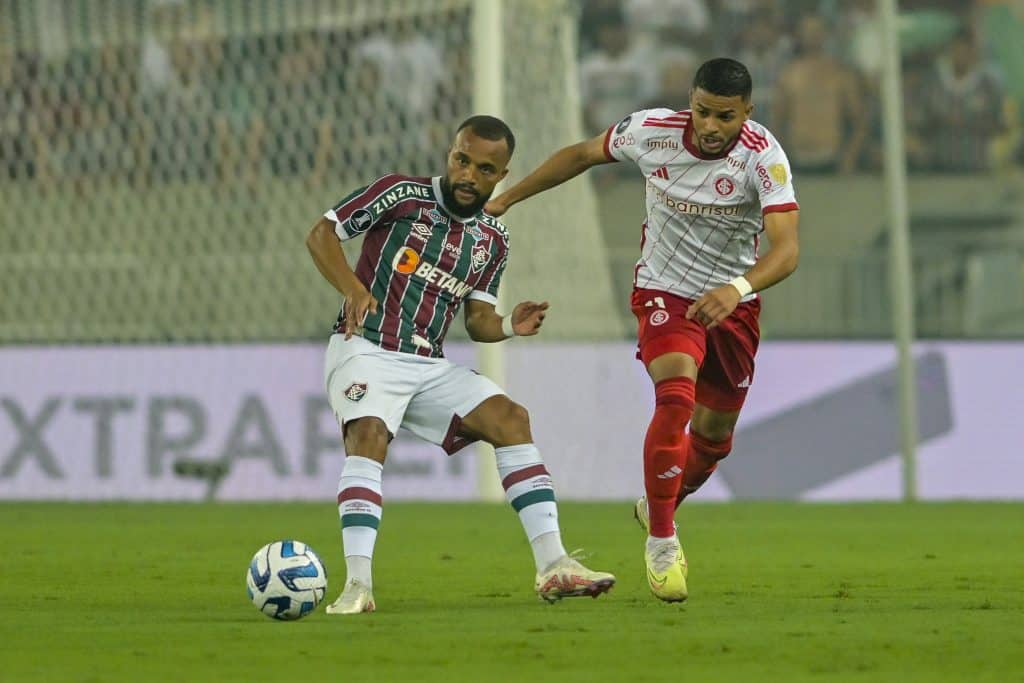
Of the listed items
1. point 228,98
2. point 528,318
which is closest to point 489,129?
point 528,318

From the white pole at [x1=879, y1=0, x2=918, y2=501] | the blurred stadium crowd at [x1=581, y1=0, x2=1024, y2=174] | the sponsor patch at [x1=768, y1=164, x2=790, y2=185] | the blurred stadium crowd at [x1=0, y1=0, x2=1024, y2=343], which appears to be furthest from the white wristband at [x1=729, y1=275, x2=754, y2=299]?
the blurred stadium crowd at [x1=581, y1=0, x2=1024, y2=174]

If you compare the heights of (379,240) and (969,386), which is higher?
(379,240)

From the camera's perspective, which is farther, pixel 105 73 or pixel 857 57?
pixel 857 57

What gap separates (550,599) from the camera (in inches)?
239

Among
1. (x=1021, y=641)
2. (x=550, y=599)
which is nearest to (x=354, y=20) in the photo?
(x=550, y=599)

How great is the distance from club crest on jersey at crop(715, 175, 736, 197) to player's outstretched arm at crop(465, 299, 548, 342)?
782 millimetres

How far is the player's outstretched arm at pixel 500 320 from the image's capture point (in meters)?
6.19

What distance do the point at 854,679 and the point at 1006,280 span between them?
971 centimetres

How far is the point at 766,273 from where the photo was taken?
6.25 m

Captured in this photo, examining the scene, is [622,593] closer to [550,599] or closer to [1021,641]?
[550,599]

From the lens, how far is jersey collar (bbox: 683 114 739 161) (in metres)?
6.60

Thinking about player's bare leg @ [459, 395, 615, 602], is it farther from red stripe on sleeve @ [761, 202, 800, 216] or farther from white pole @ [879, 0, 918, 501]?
white pole @ [879, 0, 918, 501]

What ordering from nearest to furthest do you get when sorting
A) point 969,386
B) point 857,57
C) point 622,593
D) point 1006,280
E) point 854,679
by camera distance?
1. point 854,679
2. point 622,593
3. point 969,386
4. point 1006,280
5. point 857,57

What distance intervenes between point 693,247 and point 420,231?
3.65 ft
